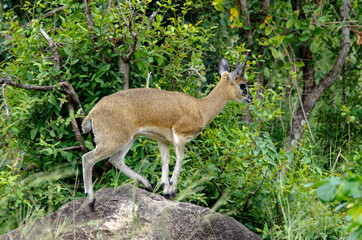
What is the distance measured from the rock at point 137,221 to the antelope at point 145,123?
0.21m

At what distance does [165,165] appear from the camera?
23.2ft

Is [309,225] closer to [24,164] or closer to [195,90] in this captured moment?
[195,90]

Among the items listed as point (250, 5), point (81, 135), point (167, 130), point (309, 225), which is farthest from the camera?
point (250, 5)

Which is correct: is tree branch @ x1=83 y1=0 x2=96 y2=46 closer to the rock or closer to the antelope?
the antelope

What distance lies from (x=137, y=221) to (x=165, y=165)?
1.65 metres

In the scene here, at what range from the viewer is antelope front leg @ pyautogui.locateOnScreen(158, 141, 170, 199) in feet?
22.6

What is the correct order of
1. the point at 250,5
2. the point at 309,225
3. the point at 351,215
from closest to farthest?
1. the point at 351,215
2. the point at 309,225
3. the point at 250,5

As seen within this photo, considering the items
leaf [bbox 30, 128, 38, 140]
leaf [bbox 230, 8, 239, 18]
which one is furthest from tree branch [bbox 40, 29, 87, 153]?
leaf [bbox 230, 8, 239, 18]

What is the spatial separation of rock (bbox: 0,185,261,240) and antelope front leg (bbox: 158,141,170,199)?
815 mm

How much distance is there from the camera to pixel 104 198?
588cm

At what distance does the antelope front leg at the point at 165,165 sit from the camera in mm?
6903

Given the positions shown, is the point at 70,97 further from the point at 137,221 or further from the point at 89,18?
the point at 137,221

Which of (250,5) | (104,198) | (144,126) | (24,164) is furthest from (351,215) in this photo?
(250,5)

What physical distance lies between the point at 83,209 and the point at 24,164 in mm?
2353
